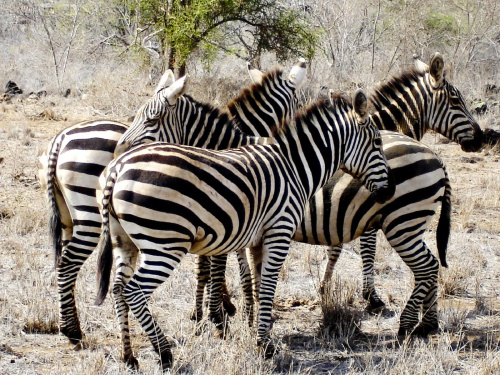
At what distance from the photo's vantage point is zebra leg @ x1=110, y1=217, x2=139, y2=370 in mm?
4449

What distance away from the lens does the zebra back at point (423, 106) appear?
6.49 metres

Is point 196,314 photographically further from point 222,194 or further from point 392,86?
point 392,86

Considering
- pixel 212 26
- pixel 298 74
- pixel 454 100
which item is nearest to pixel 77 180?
pixel 298 74

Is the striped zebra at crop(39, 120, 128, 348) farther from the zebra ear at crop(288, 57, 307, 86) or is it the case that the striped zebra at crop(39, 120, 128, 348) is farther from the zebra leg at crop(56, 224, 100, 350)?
the zebra ear at crop(288, 57, 307, 86)

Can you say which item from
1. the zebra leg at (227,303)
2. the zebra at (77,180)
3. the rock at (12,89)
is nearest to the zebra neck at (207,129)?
the zebra at (77,180)

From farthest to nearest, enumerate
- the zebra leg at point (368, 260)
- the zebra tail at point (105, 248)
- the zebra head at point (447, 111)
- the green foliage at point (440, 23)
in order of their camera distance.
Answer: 1. the green foliage at point (440, 23)
2. the zebra head at point (447, 111)
3. the zebra leg at point (368, 260)
4. the zebra tail at point (105, 248)

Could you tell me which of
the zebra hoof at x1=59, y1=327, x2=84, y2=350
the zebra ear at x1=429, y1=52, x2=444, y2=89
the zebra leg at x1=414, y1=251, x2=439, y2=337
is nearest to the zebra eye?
the zebra ear at x1=429, y1=52, x2=444, y2=89

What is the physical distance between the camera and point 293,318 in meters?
5.77

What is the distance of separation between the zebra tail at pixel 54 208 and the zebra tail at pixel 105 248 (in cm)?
83

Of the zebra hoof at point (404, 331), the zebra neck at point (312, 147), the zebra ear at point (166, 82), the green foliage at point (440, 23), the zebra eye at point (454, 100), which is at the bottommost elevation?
the zebra hoof at point (404, 331)

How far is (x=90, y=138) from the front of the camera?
499cm

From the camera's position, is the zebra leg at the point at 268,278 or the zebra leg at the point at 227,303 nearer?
the zebra leg at the point at 268,278

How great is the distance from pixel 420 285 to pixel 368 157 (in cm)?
118

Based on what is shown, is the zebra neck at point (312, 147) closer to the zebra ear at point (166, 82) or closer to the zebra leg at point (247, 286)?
the zebra leg at point (247, 286)
